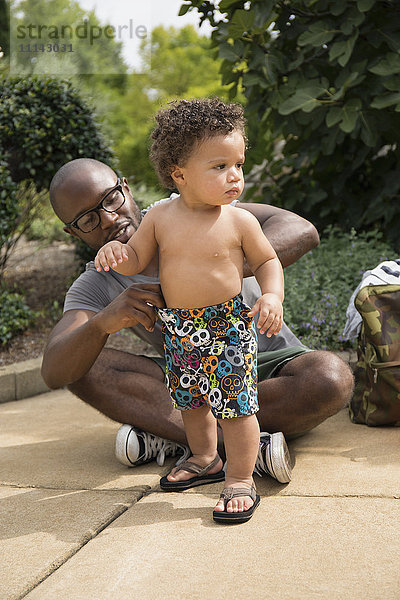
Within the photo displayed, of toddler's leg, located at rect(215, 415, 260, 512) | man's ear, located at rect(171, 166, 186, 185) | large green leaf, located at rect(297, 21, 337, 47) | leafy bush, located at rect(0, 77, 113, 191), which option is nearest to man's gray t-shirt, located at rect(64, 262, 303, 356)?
Answer: man's ear, located at rect(171, 166, 186, 185)

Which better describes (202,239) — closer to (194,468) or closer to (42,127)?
(194,468)

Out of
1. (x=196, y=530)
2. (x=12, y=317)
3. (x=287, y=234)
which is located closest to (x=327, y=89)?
(x=287, y=234)

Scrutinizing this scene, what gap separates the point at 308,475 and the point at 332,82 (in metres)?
3.03

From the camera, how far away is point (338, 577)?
1690 millimetres

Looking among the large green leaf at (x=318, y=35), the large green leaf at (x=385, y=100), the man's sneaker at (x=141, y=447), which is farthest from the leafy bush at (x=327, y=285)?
the man's sneaker at (x=141, y=447)

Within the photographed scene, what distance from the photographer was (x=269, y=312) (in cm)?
200

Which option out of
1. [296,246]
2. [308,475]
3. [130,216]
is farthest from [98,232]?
[308,475]

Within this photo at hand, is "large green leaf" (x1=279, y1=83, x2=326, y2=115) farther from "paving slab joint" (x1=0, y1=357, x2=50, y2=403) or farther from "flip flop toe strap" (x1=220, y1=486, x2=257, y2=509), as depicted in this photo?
"flip flop toe strap" (x1=220, y1=486, x2=257, y2=509)

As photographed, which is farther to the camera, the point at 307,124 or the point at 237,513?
the point at 307,124

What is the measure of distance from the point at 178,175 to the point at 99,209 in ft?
2.10

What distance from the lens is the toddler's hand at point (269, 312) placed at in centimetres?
200

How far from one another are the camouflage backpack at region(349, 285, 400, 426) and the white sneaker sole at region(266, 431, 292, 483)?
74 centimetres

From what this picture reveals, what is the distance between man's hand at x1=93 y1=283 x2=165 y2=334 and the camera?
2242 mm

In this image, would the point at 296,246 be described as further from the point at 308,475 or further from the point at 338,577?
the point at 338,577
